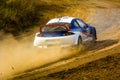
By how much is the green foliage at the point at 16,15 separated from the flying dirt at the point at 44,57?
162 cm

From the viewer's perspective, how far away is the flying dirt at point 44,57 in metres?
12.4

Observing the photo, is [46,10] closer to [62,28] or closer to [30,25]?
[30,25]

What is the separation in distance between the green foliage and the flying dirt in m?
Result: 1.62

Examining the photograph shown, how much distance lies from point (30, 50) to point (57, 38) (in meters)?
1.85

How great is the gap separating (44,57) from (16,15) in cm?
1171

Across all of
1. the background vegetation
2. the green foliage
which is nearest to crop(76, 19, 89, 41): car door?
the background vegetation

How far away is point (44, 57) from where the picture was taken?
15.5 meters

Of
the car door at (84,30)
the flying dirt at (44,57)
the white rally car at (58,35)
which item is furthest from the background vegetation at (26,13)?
the white rally car at (58,35)

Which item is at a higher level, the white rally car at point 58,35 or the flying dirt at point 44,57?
the white rally car at point 58,35

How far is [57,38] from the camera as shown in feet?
51.7

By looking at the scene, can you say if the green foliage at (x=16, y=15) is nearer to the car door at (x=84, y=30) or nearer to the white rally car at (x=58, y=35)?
the car door at (x=84, y=30)

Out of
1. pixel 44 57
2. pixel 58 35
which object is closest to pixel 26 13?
pixel 58 35

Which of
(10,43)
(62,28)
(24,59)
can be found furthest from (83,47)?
(10,43)

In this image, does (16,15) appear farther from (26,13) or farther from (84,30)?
(84,30)
